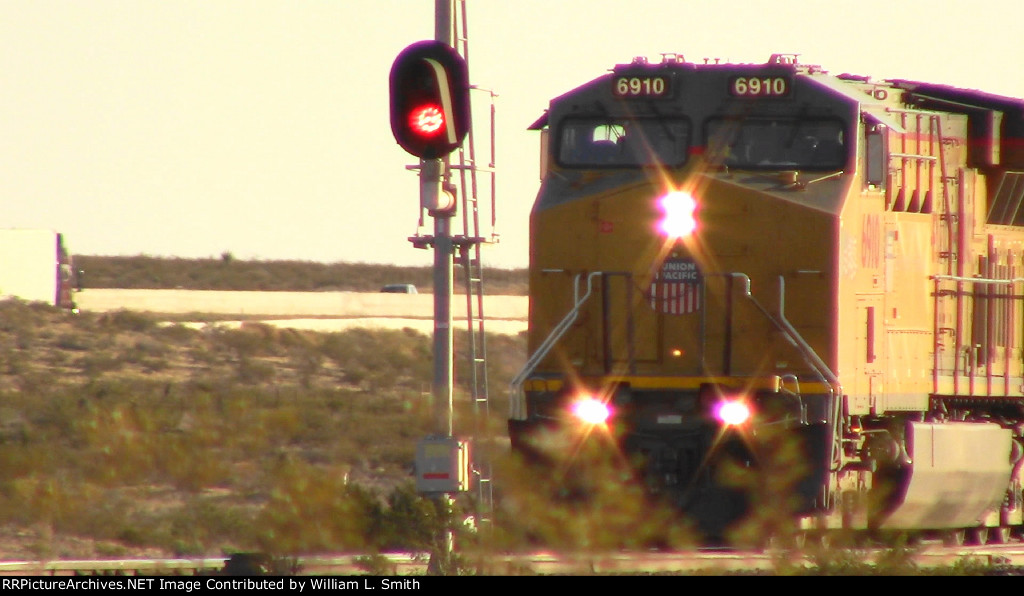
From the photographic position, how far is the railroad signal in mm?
10172

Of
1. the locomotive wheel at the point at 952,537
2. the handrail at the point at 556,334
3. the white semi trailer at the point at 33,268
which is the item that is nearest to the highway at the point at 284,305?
the white semi trailer at the point at 33,268

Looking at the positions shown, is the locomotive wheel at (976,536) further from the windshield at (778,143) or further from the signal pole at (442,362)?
the signal pole at (442,362)

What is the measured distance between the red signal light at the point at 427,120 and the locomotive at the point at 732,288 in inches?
200

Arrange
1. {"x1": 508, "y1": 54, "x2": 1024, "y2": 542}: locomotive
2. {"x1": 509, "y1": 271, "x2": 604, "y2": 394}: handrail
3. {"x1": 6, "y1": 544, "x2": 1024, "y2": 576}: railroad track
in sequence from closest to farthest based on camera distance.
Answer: {"x1": 6, "y1": 544, "x2": 1024, "y2": 576}: railroad track
{"x1": 508, "y1": 54, "x2": 1024, "y2": 542}: locomotive
{"x1": 509, "y1": 271, "x2": 604, "y2": 394}: handrail

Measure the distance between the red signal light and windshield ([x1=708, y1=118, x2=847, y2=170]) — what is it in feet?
17.9

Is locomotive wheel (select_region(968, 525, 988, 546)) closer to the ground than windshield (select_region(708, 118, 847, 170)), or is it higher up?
closer to the ground

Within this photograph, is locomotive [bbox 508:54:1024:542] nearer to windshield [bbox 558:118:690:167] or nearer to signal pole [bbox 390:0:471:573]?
windshield [bbox 558:118:690:167]

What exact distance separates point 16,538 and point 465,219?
25.5 feet

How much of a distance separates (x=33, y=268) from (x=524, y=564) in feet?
161

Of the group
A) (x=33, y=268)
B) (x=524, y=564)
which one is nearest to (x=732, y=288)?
(x=524, y=564)

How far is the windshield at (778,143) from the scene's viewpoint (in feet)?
48.9

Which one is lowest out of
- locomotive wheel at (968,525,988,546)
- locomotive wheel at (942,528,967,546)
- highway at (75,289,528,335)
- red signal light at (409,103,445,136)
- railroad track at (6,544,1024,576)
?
locomotive wheel at (968,525,988,546)

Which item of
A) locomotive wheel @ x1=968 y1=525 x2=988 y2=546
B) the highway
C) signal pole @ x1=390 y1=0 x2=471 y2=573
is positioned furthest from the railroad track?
the highway

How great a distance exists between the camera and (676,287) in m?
15.1
